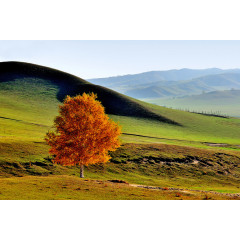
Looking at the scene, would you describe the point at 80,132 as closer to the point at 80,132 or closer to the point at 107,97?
the point at 80,132

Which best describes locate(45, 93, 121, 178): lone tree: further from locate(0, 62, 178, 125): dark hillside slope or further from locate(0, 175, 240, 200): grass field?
locate(0, 62, 178, 125): dark hillside slope

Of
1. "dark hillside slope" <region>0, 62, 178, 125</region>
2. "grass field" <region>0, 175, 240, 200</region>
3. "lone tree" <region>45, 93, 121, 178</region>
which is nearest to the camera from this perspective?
"grass field" <region>0, 175, 240, 200</region>

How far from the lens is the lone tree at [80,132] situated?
47812mm

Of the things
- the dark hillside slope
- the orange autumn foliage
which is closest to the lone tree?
the orange autumn foliage

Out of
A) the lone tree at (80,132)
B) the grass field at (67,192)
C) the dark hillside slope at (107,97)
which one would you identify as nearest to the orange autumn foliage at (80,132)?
the lone tree at (80,132)

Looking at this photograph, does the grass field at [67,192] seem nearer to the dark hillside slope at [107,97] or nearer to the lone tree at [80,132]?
the lone tree at [80,132]

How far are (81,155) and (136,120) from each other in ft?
333

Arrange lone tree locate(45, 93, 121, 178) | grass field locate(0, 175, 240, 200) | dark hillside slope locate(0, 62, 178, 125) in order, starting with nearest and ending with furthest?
grass field locate(0, 175, 240, 200)
lone tree locate(45, 93, 121, 178)
dark hillside slope locate(0, 62, 178, 125)

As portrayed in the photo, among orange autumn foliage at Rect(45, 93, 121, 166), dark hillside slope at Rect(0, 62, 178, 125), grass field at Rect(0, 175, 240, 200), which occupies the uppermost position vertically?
dark hillside slope at Rect(0, 62, 178, 125)

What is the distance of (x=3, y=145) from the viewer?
183 ft

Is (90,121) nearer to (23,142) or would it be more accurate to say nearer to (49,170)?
(49,170)

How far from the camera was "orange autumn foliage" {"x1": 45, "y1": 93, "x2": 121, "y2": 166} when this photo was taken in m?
47.8

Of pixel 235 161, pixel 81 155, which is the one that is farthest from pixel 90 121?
pixel 235 161

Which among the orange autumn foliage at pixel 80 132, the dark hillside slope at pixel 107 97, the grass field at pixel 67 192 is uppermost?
the dark hillside slope at pixel 107 97
